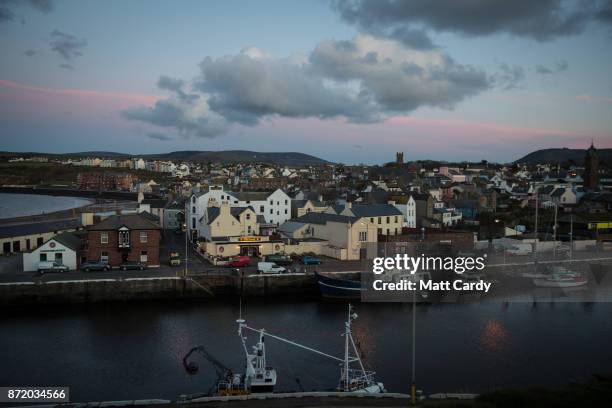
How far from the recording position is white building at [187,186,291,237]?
4085 centimetres

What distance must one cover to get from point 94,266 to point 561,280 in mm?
25965

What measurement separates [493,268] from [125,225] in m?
21.6

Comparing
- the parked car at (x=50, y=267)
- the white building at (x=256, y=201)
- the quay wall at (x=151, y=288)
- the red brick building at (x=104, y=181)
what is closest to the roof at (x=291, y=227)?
the white building at (x=256, y=201)

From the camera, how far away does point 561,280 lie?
30.3 m

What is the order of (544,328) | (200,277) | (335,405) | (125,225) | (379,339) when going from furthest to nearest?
(125,225) < (200,277) < (544,328) < (379,339) < (335,405)

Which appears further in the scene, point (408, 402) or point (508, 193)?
point (508, 193)

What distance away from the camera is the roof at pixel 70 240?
90.4 ft

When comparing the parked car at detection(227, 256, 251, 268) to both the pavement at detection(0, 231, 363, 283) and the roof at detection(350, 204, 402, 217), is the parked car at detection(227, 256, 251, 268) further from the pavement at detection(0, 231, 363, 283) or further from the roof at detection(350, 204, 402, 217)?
the roof at detection(350, 204, 402, 217)

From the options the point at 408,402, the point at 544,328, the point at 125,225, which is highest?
the point at 125,225

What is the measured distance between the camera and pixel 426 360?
1806cm

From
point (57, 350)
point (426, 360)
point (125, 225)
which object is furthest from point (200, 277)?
point (426, 360)

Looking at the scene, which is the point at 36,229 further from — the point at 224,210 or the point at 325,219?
the point at 325,219

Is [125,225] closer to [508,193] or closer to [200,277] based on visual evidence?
[200,277]

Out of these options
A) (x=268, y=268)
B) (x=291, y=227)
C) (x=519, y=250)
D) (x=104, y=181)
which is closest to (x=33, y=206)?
(x=104, y=181)
